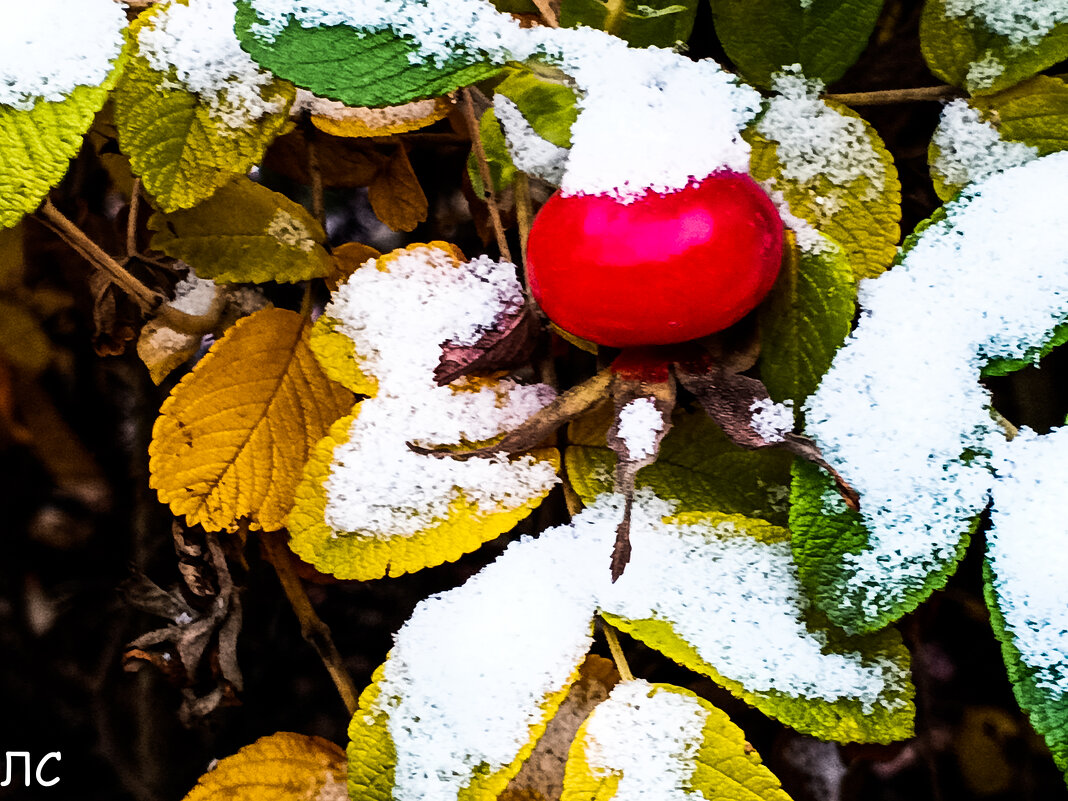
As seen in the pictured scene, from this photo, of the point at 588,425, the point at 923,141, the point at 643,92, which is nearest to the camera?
the point at 643,92

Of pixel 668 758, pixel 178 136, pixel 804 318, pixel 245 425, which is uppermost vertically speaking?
pixel 178 136

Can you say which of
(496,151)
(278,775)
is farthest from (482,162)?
→ (278,775)

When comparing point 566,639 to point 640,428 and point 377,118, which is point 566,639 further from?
point 377,118

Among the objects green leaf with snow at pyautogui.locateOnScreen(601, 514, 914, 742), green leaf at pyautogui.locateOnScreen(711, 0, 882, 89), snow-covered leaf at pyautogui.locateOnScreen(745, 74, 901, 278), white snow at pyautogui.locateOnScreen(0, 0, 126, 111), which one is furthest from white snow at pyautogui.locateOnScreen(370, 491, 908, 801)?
white snow at pyautogui.locateOnScreen(0, 0, 126, 111)

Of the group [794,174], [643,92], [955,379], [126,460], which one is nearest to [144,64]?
[643,92]

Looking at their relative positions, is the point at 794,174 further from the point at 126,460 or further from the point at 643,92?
the point at 126,460
